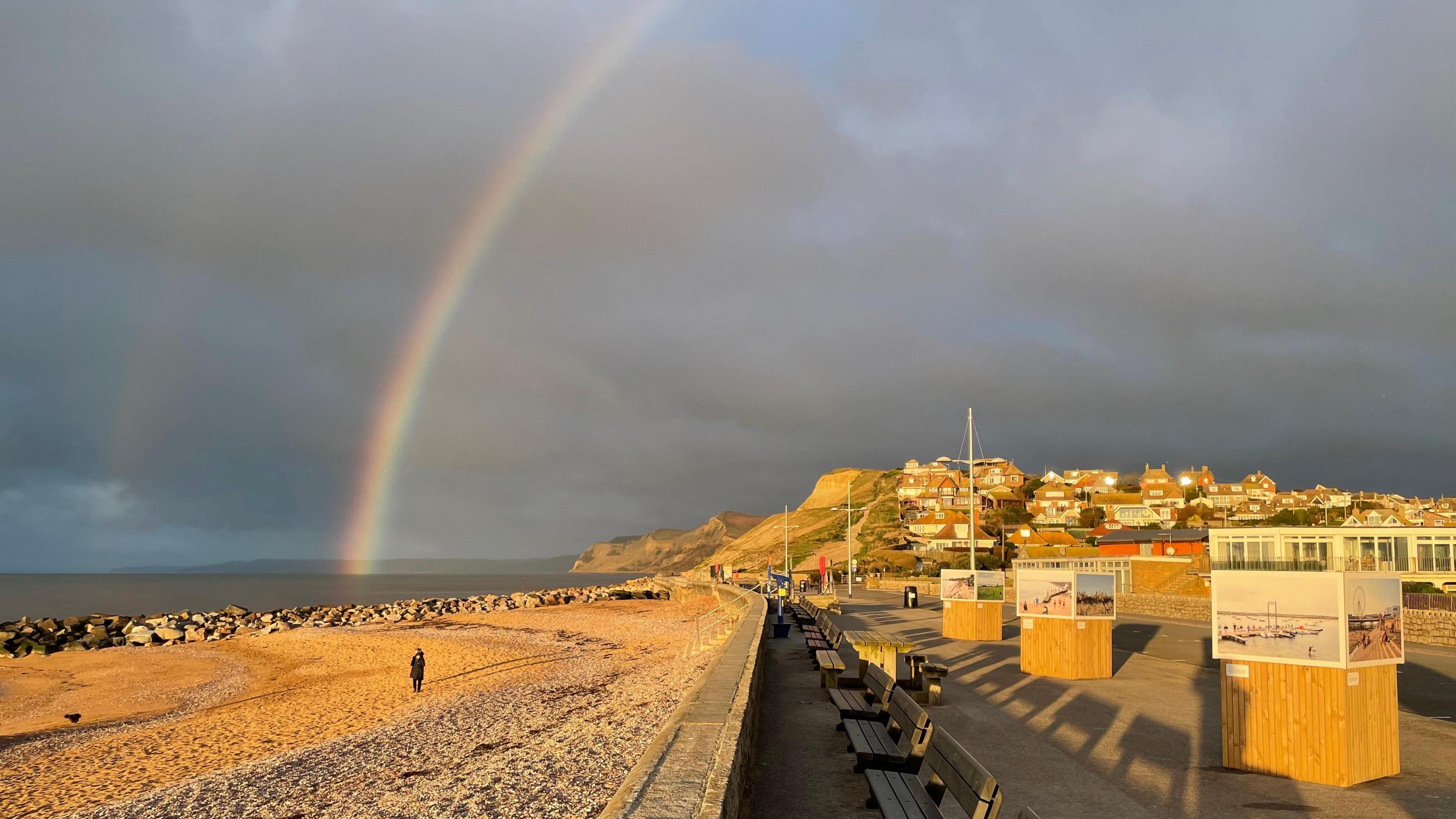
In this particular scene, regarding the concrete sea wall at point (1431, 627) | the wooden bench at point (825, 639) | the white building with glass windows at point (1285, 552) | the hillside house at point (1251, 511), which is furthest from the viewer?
the hillside house at point (1251, 511)

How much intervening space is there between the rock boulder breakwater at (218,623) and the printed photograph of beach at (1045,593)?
5233 cm

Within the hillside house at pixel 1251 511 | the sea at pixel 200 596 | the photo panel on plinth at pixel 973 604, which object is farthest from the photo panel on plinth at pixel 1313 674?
the hillside house at pixel 1251 511

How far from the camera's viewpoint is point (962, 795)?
5500 mm

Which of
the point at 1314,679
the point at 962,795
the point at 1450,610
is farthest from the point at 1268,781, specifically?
the point at 1450,610

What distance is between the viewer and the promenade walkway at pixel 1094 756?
8.20 meters

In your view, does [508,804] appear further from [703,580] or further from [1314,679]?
[703,580]

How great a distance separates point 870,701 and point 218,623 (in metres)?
64.1

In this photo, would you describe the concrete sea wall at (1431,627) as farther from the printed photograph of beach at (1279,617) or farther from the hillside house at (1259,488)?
the hillside house at (1259,488)

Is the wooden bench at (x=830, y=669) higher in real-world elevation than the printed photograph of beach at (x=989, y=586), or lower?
lower

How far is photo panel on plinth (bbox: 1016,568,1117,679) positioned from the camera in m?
17.1

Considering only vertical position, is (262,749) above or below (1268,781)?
below

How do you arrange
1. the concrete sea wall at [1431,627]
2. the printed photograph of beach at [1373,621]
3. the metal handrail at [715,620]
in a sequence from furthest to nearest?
the metal handrail at [715,620] → the concrete sea wall at [1431,627] → the printed photograph of beach at [1373,621]

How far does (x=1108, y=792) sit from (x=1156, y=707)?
6.06 meters

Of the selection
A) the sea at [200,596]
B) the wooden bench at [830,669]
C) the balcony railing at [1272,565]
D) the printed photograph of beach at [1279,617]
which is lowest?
the sea at [200,596]
